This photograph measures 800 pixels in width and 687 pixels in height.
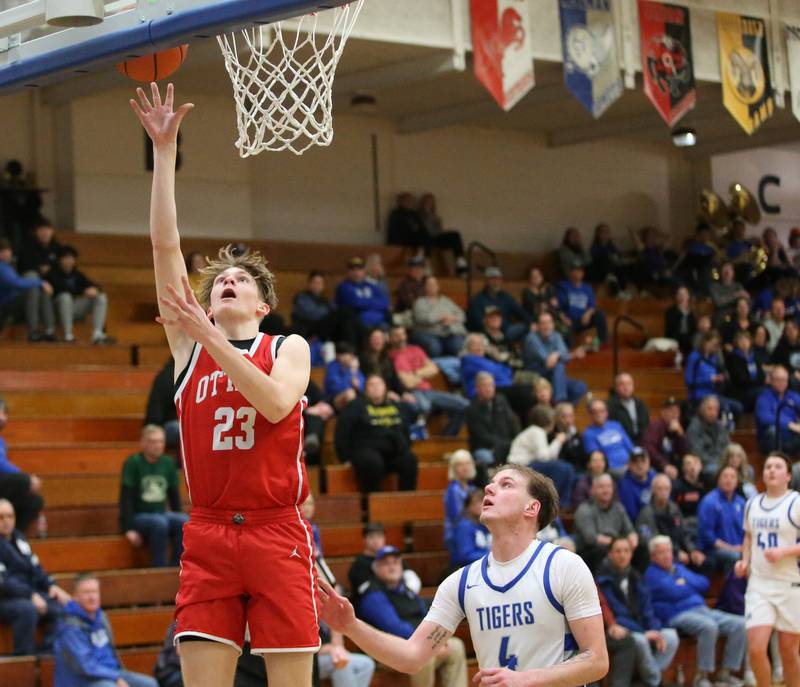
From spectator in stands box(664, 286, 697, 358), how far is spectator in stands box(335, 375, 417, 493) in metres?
6.46

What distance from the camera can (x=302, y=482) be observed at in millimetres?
4789

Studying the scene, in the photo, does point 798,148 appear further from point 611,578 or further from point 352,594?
point 352,594

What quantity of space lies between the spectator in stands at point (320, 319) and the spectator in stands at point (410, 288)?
1392 millimetres

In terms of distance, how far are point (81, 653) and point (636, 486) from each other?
585cm

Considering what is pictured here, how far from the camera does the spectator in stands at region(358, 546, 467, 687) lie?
10734 mm

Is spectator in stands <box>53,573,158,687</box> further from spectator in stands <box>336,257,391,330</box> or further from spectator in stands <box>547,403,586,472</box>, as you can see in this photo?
spectator in stands <box>336,257,391,330</box>

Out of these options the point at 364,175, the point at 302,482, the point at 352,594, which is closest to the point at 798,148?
the point at 364,175

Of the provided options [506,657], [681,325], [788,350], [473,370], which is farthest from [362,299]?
[506,657]

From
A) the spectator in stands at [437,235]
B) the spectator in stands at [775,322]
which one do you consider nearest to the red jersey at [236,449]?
the spectator in stands at [437,235]

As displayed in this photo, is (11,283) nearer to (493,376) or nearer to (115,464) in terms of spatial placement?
(115,464)

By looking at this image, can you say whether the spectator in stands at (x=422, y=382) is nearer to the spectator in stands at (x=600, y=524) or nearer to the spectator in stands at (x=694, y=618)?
the spectator in stands at (x=600, y=524)

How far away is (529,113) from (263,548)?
1554 cm

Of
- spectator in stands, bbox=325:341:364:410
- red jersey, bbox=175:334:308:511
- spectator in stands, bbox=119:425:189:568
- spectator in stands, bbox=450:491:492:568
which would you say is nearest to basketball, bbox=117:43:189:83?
red jersey, bbox=175:334:308:511

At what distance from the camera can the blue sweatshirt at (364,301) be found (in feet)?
49.9
